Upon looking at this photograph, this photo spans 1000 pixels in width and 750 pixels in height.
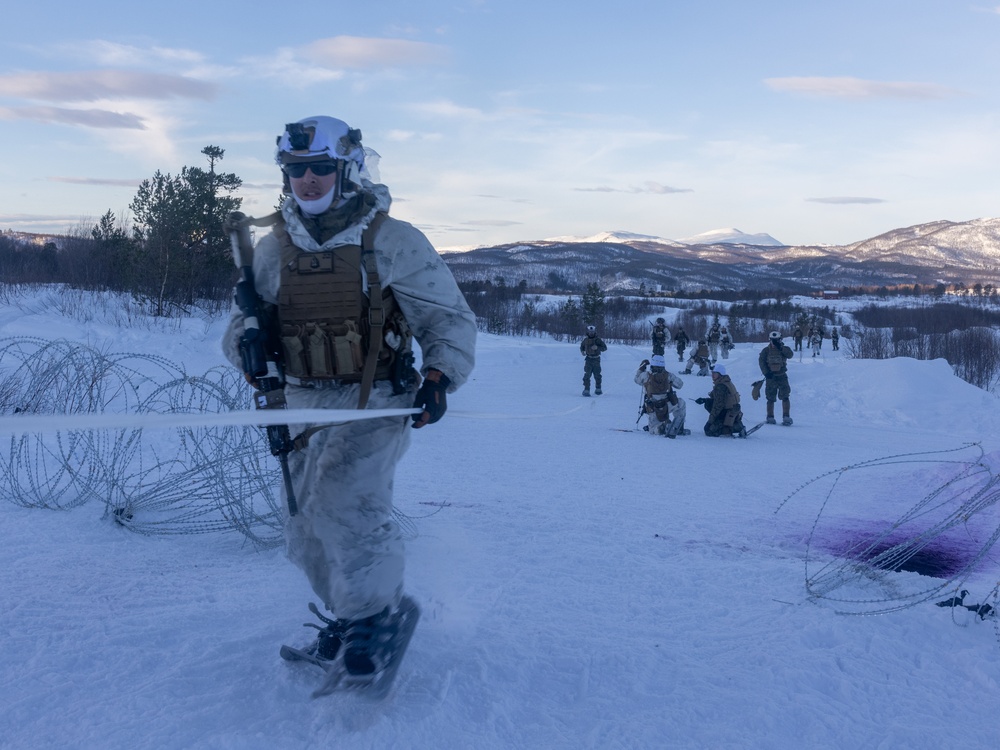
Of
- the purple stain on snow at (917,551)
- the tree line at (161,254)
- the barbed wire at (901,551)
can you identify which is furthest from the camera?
the tree line at (161,254)

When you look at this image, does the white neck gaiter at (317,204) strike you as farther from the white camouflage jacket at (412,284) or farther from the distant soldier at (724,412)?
the distant soldier at (724,412)

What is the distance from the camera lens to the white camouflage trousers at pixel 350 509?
10.4 feet

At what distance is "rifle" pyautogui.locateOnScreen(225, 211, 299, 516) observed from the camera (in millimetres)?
3230

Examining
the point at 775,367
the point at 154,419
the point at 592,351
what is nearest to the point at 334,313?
the point at 154,419

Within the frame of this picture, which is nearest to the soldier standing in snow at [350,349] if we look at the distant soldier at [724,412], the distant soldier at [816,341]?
the distant soldier at [724,412]

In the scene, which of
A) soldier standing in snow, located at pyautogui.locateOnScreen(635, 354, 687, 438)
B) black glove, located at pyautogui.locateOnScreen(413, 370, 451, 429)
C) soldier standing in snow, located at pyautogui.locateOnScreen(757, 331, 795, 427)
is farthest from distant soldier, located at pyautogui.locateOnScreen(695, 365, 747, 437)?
black glove, located at pyautogui.locateOnScreen(413, 370, 451, 429)

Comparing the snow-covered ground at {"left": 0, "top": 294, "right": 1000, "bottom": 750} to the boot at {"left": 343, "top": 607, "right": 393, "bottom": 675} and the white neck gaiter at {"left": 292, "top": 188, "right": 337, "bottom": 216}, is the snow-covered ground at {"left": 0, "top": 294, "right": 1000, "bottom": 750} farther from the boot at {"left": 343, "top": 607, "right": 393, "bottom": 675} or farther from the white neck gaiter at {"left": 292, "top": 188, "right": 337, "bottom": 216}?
the white neck gaiter at {"left": 292, "top": 188, "right": 337, "bottom": 216}

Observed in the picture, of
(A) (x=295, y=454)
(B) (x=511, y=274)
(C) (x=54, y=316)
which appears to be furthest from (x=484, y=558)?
(B) (x=511, y=274)

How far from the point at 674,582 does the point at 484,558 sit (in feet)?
3.94

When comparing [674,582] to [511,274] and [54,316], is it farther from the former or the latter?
[511,274]

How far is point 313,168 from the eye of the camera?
3285 millimetres

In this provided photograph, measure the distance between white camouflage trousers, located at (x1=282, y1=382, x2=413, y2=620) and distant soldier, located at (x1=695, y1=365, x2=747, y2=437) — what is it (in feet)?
35.1

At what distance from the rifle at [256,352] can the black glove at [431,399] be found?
0.54 metres

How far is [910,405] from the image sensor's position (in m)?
18.2
